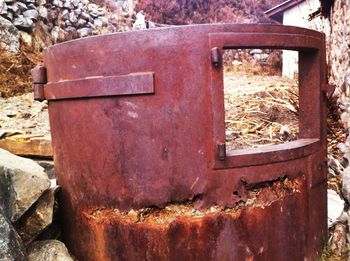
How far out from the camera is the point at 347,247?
8.01 feet

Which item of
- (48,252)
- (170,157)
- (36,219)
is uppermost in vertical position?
(170,157)

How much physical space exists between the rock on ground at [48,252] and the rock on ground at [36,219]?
0.18 ft

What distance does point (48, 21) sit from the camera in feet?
23.4

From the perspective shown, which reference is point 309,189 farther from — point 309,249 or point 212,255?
point 212,255

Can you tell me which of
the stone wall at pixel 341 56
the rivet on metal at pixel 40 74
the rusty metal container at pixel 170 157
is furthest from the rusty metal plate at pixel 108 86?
the stone wall at pixel 341 56

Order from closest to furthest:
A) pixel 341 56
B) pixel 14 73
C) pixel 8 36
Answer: pixel 341 56, pixel 14 73, pixel 8 36

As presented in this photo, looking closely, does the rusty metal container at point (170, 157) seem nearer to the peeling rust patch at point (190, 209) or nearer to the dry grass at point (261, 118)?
the peeling rust patch at point (190, 209)

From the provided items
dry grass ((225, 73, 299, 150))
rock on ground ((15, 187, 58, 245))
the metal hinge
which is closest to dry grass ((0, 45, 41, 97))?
dry grass ((225, 73, 299, 150))

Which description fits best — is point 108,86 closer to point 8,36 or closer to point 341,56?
point 341,56

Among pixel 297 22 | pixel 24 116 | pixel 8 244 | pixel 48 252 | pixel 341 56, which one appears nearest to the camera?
pixel 8 244

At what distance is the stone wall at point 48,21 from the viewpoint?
5.82 meters

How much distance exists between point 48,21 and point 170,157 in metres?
6.30

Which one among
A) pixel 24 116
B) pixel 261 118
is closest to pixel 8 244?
pixel 261 118

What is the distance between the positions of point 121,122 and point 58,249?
813 mm
